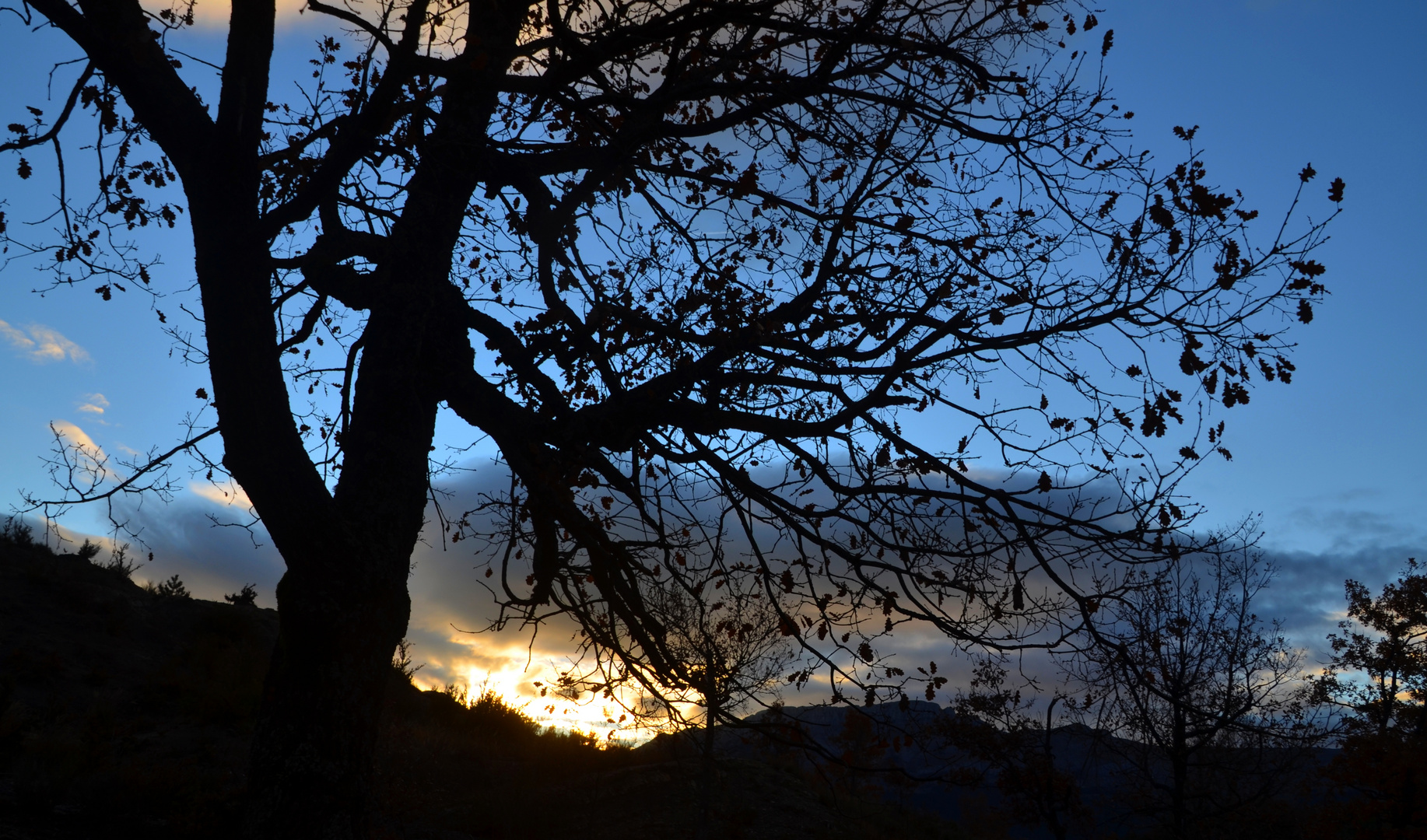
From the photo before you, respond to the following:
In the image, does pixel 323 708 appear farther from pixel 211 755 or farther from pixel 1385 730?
pixel 1385 730

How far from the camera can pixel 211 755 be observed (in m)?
13.7

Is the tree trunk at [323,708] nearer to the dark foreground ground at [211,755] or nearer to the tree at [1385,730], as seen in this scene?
the dark foreground ground at [211,755]

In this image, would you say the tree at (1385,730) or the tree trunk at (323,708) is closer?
the tree trunk at (323,708)

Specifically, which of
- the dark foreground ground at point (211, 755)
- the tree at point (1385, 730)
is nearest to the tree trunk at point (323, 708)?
the dark foreground ground at point (211, 755)

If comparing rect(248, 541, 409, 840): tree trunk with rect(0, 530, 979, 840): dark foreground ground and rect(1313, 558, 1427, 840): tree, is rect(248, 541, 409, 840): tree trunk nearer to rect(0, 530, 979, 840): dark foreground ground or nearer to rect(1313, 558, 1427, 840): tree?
rect(0, 530, 979, 840): dark foreground ground

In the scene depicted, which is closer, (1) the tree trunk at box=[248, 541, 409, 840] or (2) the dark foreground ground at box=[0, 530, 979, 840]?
(1) the tree trunk at box=[248, 541, 409, 840]

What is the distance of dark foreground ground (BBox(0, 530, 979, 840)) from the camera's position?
34.0ft

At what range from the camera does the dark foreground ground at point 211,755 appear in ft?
34.0

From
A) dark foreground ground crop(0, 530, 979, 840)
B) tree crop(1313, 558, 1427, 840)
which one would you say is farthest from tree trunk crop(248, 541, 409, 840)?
tree crop(1313, 558, 1427, 840)

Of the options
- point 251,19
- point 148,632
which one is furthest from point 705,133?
point 148,632

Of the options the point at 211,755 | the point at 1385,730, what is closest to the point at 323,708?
the point at 211,755

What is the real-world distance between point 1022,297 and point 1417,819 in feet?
82.2

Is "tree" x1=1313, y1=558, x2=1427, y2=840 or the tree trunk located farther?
"tree" x1=1313, y1=558, x2=1427, y2=840

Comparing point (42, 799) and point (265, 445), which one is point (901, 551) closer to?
point (265, 445)
